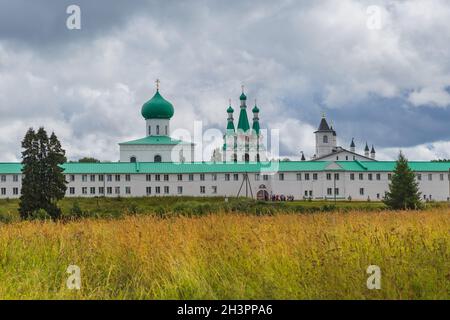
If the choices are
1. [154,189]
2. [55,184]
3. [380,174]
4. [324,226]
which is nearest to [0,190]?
[154,189]

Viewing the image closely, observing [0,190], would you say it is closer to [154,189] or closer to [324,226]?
[154,189]

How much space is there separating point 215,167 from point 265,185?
21.0 feet

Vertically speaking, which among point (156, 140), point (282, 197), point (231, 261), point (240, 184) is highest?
point (156, 140)

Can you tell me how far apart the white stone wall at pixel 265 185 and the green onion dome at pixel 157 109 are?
565 inches

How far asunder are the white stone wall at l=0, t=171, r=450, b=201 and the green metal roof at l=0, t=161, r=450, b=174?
530 mm

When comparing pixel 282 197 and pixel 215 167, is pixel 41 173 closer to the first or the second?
pixel 215 167

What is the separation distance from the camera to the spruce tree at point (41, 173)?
4534 centimetres

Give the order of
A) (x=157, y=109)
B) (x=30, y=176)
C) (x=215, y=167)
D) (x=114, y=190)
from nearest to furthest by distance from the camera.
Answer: (x=30, y=176) → (x=114, y=190) → (x=215, y=167) → (x=157, y=109)

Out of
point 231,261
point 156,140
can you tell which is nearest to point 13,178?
point 156,140

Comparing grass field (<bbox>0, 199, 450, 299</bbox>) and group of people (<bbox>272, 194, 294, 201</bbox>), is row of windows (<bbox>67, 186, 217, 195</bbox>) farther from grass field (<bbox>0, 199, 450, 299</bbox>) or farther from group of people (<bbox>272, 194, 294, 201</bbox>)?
grass field (<bbox>0, 199, 450, 299</bbox>)

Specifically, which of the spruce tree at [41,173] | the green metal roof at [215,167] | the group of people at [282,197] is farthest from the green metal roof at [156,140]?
the spruce tree at [41,173]

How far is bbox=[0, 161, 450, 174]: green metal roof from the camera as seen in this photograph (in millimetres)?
70562

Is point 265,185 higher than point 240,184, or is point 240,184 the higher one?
point 240,184

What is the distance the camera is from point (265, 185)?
71.3 meters
